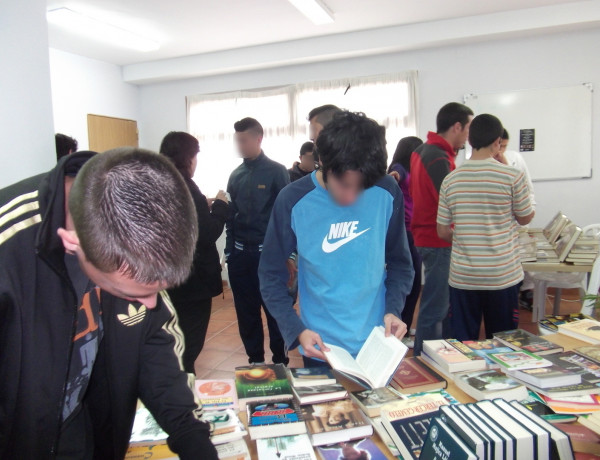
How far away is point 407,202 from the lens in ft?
10.8

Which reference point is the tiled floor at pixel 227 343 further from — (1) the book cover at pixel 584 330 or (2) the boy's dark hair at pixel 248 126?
(1) the book cover at pixel 584 330

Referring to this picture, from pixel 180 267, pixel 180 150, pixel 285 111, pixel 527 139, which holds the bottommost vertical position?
pixel 180 267

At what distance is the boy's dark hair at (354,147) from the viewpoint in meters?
1.21

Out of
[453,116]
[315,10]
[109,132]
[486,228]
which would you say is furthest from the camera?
[109,132]

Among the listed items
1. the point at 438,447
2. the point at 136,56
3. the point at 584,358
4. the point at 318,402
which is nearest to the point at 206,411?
the point at 318,402

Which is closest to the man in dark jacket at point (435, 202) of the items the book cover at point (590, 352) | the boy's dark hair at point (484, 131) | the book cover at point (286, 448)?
the boy's dark hair at point (484, 131)

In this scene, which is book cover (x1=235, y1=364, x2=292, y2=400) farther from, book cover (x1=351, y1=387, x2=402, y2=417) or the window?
the window

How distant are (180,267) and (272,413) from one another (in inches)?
25.8

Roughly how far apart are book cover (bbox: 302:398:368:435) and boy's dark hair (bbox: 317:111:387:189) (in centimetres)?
60

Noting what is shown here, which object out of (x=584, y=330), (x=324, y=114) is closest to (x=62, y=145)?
(x=324, y=114)

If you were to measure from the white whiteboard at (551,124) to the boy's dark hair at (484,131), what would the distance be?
3145 millimetres

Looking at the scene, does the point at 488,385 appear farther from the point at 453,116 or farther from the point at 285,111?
the point at 285,111

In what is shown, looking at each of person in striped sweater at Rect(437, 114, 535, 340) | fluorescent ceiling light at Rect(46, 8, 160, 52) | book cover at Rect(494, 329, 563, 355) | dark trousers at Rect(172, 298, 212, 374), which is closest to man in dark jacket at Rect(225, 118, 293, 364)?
dark trousers at Rect(172, 298, 212, 374)

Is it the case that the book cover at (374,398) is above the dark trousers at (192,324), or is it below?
above
